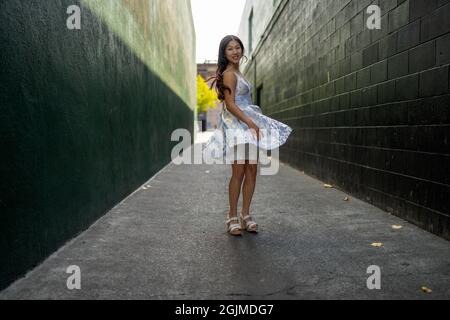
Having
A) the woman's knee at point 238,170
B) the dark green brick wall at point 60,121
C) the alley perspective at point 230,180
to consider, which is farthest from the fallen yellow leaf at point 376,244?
the dark green brick wall at point 60,121

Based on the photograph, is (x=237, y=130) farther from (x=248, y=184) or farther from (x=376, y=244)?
(x=376, y=244)

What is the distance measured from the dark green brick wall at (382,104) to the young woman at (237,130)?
1251mm

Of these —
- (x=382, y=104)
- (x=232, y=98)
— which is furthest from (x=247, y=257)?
(x=382, y=104)

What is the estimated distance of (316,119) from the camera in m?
7.77

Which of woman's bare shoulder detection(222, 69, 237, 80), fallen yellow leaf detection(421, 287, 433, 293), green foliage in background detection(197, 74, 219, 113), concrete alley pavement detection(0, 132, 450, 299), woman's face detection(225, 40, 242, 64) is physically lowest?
fallen yellow leaf detection(421, 287, 433, 293)

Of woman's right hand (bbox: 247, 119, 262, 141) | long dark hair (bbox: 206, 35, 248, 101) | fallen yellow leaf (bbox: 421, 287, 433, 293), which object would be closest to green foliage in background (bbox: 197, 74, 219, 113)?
long dark hair (bbox: 206, 35, 248, 101)

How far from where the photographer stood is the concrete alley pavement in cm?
249

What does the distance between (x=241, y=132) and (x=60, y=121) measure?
4.77 feet

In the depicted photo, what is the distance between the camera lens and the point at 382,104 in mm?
4855

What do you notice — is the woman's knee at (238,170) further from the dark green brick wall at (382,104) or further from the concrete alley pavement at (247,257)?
the dark green brick wall at (382,104)

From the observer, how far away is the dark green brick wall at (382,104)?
3725mm

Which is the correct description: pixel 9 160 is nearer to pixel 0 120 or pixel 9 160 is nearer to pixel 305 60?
pixel 0 120

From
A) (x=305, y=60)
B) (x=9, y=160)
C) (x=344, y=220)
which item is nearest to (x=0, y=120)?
(x=9, y=160)

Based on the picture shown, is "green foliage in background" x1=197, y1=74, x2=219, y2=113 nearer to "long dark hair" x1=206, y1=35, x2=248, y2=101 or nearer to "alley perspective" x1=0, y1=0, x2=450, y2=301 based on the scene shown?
"alley perspective" x1=0, y1=0, x2=450, y2=301
